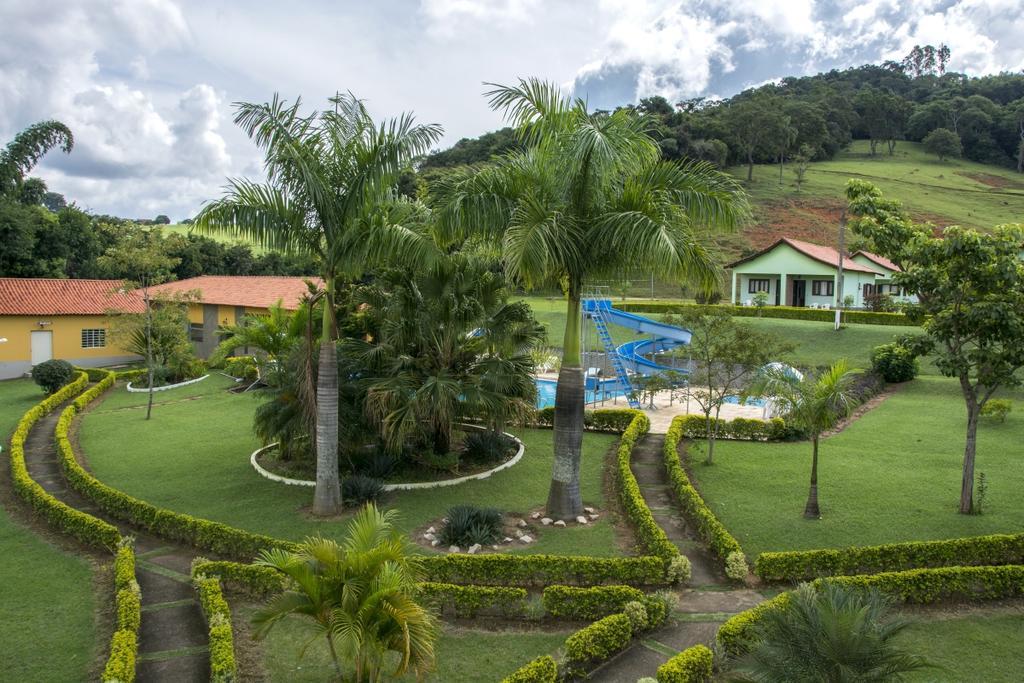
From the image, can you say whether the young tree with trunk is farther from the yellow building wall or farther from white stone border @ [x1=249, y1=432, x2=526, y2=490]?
the yellow building wall

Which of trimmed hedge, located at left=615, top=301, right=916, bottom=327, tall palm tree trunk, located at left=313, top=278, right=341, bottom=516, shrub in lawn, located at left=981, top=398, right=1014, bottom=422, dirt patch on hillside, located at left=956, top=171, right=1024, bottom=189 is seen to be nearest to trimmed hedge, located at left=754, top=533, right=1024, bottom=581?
tall palm tree trunk, located at left=313, top=278, right=341, bottom=516

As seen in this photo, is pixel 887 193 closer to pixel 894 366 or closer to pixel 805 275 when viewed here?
pixel 805 275

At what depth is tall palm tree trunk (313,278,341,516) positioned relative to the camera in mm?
14008

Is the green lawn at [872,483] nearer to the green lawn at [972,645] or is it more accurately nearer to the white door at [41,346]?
the green lawn at [972,645]

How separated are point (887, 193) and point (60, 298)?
83.7m

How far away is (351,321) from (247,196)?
5386 millimetres

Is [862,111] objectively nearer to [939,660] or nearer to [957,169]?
[957,169]

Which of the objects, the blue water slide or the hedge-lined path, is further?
the blue water slide

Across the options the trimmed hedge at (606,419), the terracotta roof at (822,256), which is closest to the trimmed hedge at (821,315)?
the terracotta roof at (822,256)

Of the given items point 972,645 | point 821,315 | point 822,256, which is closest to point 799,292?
point 822,256

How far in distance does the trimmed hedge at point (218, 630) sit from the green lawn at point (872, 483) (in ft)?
27.3

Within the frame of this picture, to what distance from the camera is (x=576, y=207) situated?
13062mm

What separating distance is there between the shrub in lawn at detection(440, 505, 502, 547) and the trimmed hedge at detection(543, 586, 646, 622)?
2.79 m

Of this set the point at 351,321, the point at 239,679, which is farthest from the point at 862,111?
the point at 239,679
